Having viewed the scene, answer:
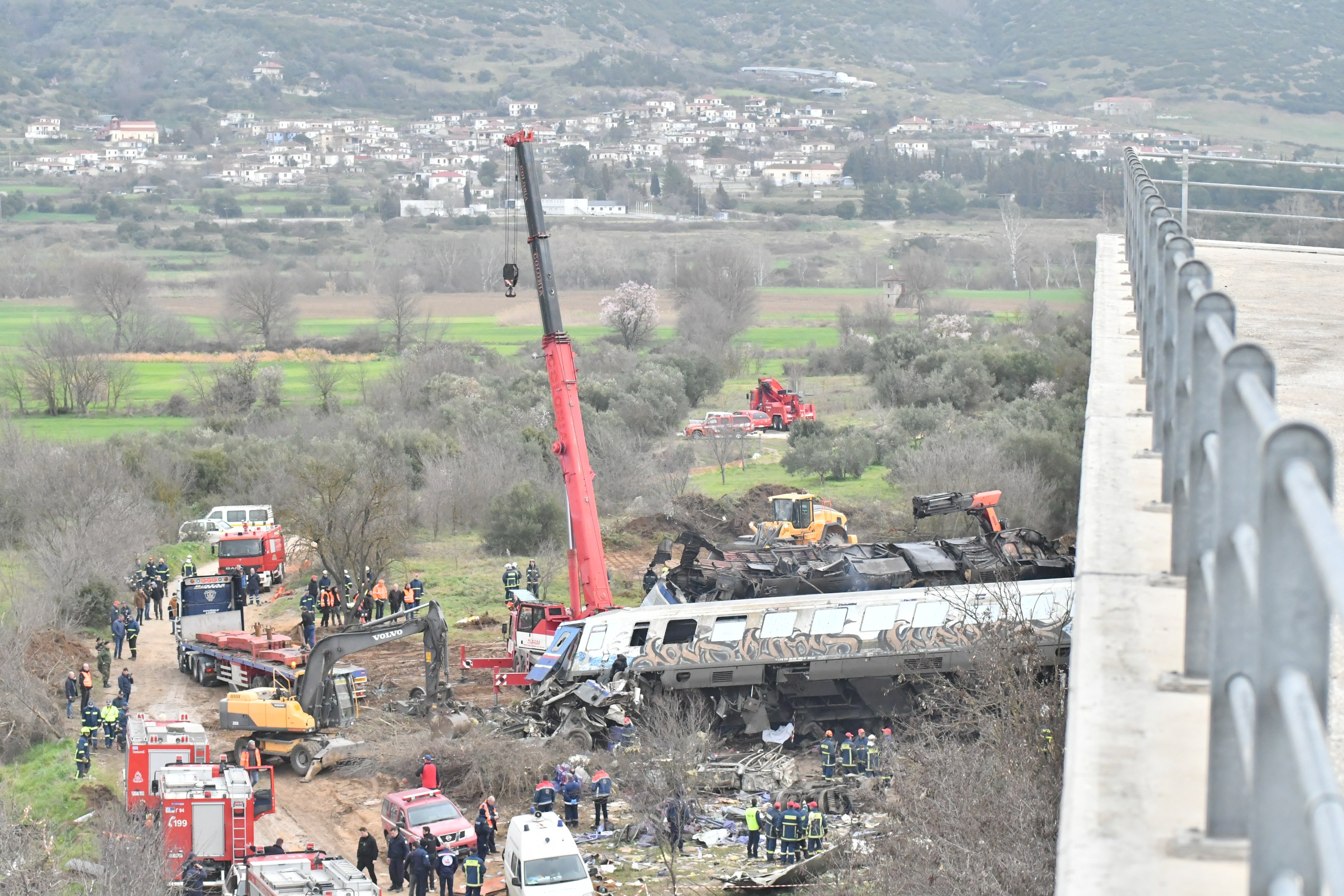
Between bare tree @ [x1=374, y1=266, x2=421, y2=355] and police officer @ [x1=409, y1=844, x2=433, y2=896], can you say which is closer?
police officer @ [x1=409, y1=844, x2=433, y2=896]

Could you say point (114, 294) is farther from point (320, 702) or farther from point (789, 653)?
point (789, 653)

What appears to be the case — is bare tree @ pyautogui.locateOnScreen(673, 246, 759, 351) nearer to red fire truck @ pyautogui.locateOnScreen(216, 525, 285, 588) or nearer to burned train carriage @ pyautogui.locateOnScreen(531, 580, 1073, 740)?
red fire truck @ pyautogui.locateOnScreen(216, 525, 285, 588)

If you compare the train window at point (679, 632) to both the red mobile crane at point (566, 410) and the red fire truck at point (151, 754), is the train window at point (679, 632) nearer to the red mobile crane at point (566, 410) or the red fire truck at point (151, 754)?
the red mobile crane at point (566, 410)

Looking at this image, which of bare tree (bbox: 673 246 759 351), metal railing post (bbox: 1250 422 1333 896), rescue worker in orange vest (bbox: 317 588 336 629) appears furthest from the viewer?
bare tree (bbox: 673 246 759 351)

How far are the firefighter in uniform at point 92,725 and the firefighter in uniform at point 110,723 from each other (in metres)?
0.08

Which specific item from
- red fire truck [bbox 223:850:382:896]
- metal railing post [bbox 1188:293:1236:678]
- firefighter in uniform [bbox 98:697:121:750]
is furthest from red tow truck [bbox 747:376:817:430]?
metal railing post [bbox 1188:293:1236:678]

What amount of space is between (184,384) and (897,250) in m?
81.7

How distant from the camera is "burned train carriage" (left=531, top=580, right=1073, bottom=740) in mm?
26359

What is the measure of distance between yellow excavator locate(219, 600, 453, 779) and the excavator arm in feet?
0.04

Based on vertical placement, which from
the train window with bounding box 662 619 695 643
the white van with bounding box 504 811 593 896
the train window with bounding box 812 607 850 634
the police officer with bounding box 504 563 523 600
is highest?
the train window with bounding box 812 607 850 634

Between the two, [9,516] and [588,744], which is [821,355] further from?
[588,744]

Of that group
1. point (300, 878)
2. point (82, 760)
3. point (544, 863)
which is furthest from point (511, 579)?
point (300, 878)

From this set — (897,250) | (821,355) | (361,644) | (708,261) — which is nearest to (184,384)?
(821,355)

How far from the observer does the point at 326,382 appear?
77562 millimetres
